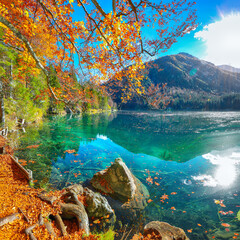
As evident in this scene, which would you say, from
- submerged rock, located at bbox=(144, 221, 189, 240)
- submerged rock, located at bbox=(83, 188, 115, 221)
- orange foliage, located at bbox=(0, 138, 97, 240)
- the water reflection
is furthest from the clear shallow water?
orange foliage, located at bbox=(0, 138, 97, 240)

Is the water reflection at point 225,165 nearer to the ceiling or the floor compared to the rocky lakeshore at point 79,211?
nearer to the floor

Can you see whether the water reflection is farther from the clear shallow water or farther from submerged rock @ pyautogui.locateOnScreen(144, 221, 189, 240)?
submerged rock @ pyautogui.locateOnScreen(144, 221, 189, 240)

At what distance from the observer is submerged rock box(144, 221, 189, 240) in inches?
124

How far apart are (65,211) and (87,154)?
661 cm

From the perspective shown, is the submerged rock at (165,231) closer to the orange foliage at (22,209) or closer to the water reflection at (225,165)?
the orange foliage at (22,209)

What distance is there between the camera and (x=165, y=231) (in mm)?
3279

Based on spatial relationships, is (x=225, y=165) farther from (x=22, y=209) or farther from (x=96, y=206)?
(x=22, y=209)

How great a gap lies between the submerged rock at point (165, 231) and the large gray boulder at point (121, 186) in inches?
67.3

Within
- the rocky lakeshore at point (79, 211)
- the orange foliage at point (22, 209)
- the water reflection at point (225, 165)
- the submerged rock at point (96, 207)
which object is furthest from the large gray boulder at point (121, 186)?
the water reflection at point (225, 165)

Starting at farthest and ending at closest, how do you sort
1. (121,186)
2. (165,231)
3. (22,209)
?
1. (121,186)
2. (165,231)
3. (22,209)

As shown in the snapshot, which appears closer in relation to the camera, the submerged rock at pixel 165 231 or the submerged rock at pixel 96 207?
the submerged rock at pixel 165 231

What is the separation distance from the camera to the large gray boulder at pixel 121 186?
5.30 meters

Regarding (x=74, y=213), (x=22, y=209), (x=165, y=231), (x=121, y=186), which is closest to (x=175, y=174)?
(x=121, y=186)

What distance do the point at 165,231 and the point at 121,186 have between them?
2592 millimetres
